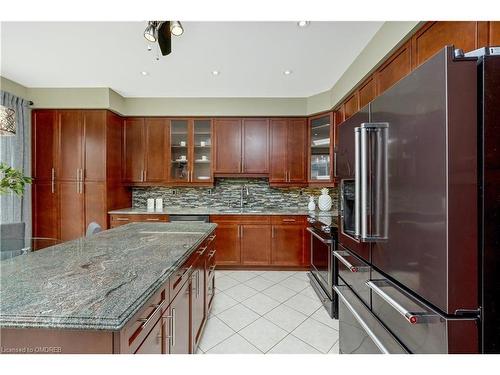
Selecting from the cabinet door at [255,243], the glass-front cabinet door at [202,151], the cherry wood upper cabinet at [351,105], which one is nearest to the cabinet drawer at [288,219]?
the cabinet door at [255,243]

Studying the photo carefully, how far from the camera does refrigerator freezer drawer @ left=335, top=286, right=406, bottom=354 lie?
100cm

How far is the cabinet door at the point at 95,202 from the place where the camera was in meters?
3.30

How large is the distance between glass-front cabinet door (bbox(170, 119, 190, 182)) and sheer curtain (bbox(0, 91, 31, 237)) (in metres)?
1.93

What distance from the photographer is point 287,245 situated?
132 inches

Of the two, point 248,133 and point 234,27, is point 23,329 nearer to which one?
point 234,27

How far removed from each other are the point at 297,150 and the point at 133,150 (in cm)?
269

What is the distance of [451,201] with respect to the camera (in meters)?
0.72

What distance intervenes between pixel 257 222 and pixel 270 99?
1968 mm

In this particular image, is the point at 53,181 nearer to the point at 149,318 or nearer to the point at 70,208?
the point at 70,208

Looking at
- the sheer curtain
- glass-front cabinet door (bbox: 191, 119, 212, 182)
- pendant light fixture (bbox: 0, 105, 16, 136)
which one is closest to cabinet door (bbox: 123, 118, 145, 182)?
glass-front cabinet door (bbox: 191, 119, 212, 182)

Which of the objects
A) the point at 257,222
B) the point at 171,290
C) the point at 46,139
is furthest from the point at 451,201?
the point at 46,139

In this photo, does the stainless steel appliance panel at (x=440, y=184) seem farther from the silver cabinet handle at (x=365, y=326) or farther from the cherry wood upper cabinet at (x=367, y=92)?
the cherry wood upper cabinet at (x=367, y=92)

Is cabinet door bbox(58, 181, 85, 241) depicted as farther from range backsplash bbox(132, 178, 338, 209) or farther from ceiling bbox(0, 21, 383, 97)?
ceiling bbox(0, 21, 383, 97)

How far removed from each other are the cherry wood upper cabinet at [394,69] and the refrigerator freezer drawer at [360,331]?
1685mm
